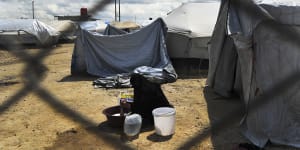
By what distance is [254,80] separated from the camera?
4641 mm

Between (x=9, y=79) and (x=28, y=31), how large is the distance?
7991 millimetres

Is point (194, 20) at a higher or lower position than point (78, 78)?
higher

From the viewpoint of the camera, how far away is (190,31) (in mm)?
9383

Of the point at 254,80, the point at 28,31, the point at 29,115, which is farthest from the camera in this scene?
the point at 28,31

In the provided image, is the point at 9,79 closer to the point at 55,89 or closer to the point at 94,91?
the point at 55,89

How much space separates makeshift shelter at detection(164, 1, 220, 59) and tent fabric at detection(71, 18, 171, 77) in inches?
15.3

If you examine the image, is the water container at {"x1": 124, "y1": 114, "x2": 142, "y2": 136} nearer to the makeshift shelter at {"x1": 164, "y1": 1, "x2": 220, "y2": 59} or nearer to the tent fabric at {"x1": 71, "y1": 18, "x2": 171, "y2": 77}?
the tent fabric at {"x1": 71, "y1": 18, "x2": 171, "y2": 77}

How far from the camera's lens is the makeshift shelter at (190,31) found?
9.35m

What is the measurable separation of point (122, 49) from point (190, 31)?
5.94 feet

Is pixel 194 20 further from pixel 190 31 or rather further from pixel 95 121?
pixel 95 121

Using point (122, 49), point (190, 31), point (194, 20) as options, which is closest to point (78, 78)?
point (122, 49)

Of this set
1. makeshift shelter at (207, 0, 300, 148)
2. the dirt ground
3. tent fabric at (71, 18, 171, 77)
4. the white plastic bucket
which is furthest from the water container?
tent fabric at (71, 18, 171, 77)

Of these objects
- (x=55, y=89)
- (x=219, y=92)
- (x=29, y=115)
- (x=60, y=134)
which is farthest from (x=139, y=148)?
(x=55, y=89)

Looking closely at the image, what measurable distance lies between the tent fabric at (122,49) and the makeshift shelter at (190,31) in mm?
388
